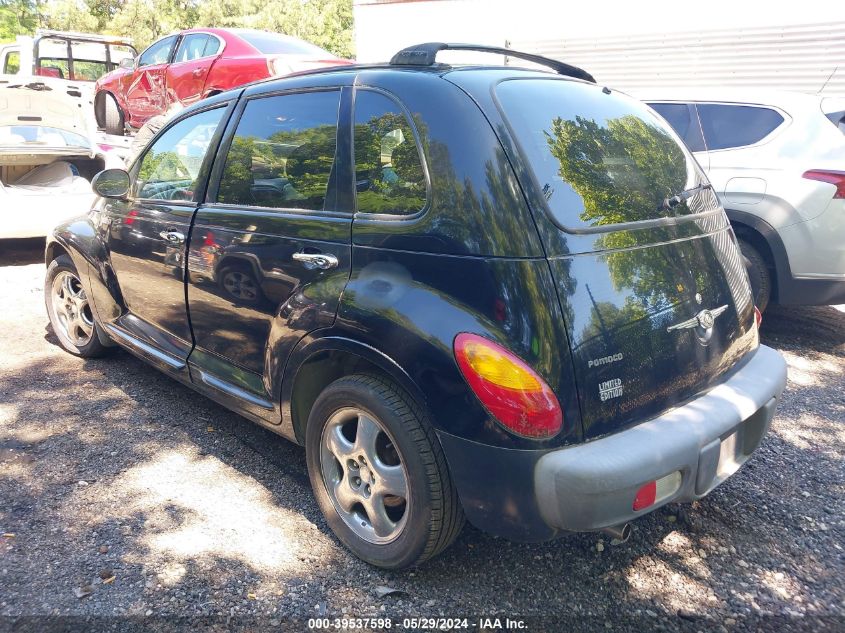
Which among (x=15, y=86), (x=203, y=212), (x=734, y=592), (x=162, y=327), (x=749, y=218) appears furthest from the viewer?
(x=15, y=86)

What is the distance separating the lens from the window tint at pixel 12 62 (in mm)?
12898

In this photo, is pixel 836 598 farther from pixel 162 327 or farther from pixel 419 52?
pixel 162 327

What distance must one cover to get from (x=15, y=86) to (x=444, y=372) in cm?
732

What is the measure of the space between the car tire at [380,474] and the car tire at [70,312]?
242cm

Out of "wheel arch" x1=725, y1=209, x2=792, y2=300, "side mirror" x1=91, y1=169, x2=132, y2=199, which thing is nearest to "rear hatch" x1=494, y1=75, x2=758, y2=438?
"wheel arch" x1=725, y1=209, x2=792, y2=300

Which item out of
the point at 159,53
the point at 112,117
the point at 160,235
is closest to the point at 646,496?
the point at 160,235

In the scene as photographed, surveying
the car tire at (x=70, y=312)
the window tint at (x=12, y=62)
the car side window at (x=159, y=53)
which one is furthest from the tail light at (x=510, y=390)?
the window tint at (x=12, y=62)

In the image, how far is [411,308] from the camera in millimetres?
2219

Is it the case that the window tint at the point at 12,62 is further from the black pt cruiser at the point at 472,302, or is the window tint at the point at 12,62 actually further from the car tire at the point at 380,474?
the car tire at the point at 380,474

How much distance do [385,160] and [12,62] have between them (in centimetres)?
1412

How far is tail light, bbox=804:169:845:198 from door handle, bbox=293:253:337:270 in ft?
12.1

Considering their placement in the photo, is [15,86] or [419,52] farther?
[15,86]

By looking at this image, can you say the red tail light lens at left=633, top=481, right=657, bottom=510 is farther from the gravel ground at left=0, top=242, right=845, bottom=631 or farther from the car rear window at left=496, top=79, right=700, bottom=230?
the car rear window at left=496, top=79, right=700, bottom=230

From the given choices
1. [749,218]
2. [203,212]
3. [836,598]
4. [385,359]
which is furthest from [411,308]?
[749,218]
